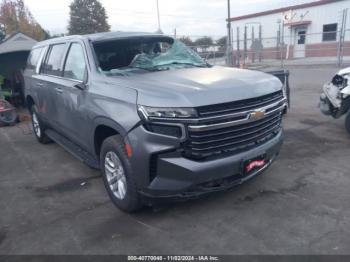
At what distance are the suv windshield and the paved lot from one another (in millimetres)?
1631

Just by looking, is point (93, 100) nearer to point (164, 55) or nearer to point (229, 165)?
point (164, 55)

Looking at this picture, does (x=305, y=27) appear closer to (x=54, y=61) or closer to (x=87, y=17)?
(x=54, y=61)

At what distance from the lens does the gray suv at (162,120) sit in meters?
3.00

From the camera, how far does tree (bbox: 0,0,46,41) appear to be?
29.1 m

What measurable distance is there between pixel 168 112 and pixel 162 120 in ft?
0.30

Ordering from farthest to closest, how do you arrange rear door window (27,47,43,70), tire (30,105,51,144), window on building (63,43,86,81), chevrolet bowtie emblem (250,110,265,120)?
1. tire (30,105,51,144)
2. rear door window (27,47,43,70)
3. window on building (63,43,86,81)
4. chevrolet bowtie emblem (250,110,265,120)

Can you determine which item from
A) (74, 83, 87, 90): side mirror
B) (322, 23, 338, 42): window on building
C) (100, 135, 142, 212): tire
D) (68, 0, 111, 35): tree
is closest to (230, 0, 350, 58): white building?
(322, 23, 338, 42): window on building

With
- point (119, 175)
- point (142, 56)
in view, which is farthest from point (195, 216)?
point (142, 56)

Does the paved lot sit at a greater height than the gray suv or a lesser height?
lesser

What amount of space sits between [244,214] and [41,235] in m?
2.11

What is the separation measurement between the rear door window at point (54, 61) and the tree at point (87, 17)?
5420cm

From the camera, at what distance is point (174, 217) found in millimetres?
3545

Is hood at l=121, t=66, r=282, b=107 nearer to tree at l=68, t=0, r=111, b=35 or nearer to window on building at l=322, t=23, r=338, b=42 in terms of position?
window on building at l=322, t=23, r=338, b=42

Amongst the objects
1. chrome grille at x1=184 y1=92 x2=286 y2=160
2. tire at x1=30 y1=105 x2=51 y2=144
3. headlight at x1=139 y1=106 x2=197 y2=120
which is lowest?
tire at x1=30 y1=105 x2=51 y2=144
